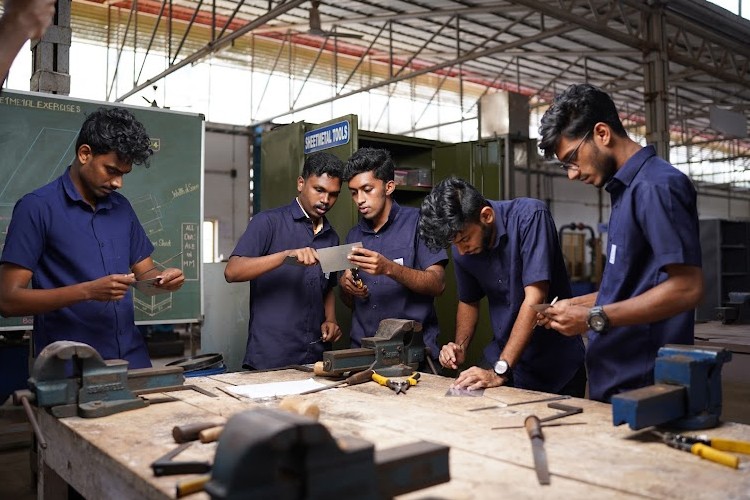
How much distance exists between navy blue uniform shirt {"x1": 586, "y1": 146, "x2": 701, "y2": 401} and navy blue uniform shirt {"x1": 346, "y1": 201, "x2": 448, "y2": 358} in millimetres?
908

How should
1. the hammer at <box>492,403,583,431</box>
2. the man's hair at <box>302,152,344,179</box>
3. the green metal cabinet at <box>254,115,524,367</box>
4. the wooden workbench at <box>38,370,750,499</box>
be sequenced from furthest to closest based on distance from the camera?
the green metal cabinet at <box>254,115,524,367</box>, the man's hair at <box>302,152,344,179</box>, the hammer at <box>492,403,583,431</box>, the wooden workbench at <box>38,370,750,499</box>

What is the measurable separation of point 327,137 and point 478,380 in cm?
208

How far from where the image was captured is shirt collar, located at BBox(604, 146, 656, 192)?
1860mm

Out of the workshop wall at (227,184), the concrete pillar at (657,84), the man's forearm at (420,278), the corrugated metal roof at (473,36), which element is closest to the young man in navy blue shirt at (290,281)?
the man's forearm at (420,278)

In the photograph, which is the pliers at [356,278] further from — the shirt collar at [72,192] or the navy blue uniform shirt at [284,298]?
the shirt collar at [72,192]

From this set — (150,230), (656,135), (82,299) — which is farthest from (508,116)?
(82,299)

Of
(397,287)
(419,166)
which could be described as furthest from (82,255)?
(419,166)

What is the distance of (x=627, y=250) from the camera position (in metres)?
1.82

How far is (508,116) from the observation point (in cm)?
709

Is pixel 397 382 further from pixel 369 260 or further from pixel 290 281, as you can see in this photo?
pixel 290 281

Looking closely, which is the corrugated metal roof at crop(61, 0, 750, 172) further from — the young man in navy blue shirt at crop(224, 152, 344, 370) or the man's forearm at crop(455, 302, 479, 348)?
the man's forearm at crop(455, 302, 479, 348)

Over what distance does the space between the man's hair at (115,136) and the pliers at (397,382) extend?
117 centimetres

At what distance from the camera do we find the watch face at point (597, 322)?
1706 mm

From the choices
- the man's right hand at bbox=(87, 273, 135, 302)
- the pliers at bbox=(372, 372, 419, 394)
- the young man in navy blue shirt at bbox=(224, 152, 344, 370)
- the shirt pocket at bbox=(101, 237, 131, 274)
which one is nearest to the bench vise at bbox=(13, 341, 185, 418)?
the man's right hand at bbox=(87, 273, 135, 302)
